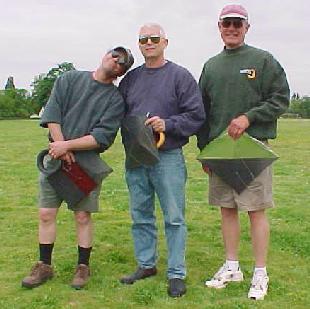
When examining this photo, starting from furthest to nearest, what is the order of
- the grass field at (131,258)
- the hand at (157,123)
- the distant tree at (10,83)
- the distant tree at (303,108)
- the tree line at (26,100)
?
the distant tree at (10,83)
the distant tree at (303,108)
the tree line at (26,100)
the grass field at (131,258)
the hand at (157,123)

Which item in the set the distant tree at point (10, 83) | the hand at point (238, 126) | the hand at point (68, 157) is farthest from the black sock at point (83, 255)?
the distant tree at point (10, 83)

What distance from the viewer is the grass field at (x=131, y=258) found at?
16.6 feet

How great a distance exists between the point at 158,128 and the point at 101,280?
4.89 feet

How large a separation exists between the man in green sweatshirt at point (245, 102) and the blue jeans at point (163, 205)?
13.7 inches

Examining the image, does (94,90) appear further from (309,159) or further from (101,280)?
(309,159)

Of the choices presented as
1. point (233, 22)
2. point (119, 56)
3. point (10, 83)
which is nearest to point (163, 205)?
point (119, 56)

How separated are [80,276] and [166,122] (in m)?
1.54

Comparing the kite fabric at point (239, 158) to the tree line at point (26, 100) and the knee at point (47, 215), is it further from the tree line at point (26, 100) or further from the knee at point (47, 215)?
the tree line at point (26, 100)

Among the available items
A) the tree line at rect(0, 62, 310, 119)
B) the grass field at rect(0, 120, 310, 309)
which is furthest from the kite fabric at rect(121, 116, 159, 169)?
the tree line at rect(0, 62, 310, 119)

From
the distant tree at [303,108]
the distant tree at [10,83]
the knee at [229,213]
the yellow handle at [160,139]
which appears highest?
the distant tree at [10,83]

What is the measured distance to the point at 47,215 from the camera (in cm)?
540

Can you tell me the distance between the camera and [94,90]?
204 inches

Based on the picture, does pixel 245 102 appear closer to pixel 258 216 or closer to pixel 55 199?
pixel 258 216

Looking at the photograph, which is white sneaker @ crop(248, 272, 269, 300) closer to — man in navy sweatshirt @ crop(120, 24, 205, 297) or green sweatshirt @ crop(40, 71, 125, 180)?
man in navy sweatshirt @ crop(120, 24, 205, 297)
